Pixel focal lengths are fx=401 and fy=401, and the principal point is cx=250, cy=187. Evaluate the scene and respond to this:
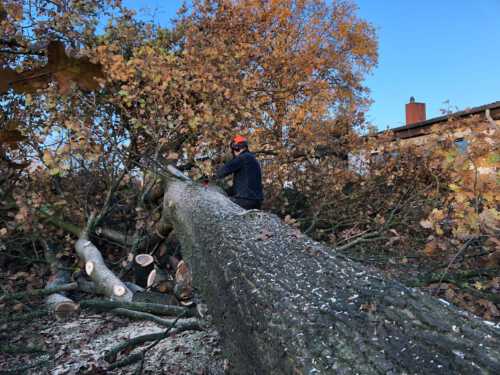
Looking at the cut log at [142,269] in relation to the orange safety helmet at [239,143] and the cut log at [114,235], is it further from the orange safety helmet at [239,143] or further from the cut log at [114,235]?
the orange safety helmet at [239,143]

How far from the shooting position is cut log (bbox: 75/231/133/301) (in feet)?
15.0

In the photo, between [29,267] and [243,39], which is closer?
[29,267]

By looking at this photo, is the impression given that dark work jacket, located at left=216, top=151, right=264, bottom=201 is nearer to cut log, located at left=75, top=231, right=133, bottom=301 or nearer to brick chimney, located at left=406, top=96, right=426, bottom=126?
cut log, located at left=75, top=231, right=133, bottom=301

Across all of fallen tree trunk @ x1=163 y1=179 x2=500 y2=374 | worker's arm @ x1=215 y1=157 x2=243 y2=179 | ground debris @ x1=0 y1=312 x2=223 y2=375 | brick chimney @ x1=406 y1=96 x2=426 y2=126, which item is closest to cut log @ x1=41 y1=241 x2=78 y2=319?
ground debris @ x1=0 y1=312 x2=223 y2=375

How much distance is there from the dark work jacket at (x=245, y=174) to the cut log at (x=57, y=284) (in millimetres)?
2462

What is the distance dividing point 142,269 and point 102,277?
1014 mm

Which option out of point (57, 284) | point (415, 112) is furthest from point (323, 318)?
point (415, 112)

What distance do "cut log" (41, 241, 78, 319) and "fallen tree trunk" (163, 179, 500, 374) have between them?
2819 millimetres

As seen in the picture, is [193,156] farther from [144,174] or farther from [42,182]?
[42,182]

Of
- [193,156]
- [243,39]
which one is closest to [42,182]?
[193,156]

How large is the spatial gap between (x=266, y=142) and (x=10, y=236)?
4.83 m

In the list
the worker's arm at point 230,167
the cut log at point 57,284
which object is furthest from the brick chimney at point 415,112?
the cut log at point 57,284

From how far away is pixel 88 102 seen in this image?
6.27 m

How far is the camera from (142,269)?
19.1 ft
